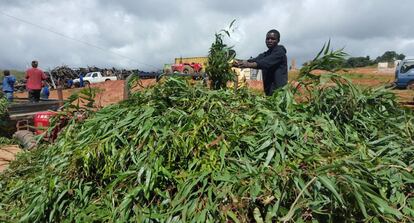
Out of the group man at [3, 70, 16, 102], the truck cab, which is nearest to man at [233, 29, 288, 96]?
man at [3, 70, 16, 102]

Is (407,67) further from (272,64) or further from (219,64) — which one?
(219,64)

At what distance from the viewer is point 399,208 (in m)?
2.36

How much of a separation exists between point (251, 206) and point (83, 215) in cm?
104

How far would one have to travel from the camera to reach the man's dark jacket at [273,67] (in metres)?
4.67

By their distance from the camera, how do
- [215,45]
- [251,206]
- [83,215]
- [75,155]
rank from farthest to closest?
[215,45] < [75,155] < [83,215] < [251,206]

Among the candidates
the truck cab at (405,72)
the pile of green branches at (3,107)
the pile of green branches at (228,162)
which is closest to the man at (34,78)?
the pile of green branches at (3,107)

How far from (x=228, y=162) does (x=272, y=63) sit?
229cm

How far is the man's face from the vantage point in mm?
4812

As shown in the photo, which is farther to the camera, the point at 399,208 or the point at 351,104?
the point at 351,104

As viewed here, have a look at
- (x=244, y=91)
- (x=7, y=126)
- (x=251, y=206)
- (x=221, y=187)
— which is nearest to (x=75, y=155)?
(x=221, y=187)

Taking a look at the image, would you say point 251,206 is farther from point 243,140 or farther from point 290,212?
point 243,140

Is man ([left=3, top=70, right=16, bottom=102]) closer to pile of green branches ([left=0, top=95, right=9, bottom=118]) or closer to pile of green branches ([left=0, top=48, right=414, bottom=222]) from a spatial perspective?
pile of green branches ([left=0, top=95, right=9, bottom=118])

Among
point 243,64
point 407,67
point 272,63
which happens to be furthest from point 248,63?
point 407,67

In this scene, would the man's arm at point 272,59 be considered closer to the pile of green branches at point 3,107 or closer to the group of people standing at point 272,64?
the group of people standing at point 272,64
